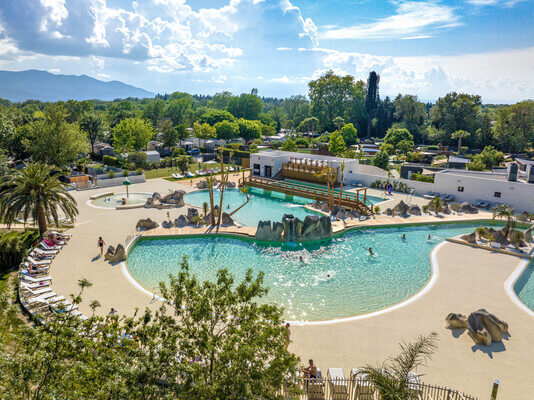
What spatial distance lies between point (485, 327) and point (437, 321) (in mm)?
1892

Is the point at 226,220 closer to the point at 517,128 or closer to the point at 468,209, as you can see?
the point at 468,209

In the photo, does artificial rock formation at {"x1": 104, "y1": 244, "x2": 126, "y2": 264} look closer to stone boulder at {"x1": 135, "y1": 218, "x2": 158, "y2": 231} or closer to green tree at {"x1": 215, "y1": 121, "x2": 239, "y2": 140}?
stone boulder at {"x1": 135, "y1": 218, "x2": 158, "y2": 231}

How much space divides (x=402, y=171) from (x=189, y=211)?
29.8 m

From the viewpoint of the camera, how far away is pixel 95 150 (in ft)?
222

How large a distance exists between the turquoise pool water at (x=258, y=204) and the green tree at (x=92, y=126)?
125 feet

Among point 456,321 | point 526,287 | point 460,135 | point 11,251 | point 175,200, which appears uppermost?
point 460,135

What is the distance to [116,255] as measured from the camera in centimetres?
2159

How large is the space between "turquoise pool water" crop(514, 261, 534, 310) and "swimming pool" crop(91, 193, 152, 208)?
32891 mm

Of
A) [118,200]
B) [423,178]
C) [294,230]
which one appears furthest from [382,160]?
[118,200]

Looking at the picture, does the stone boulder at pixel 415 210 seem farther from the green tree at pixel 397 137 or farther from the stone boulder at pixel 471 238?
the green tree at pixel 397 137

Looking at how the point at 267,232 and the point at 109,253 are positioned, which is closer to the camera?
the point at 109,253

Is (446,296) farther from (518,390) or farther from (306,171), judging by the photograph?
(306,171)

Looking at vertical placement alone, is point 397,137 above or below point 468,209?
above

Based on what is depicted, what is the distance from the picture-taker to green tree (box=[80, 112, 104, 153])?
65356 mm
